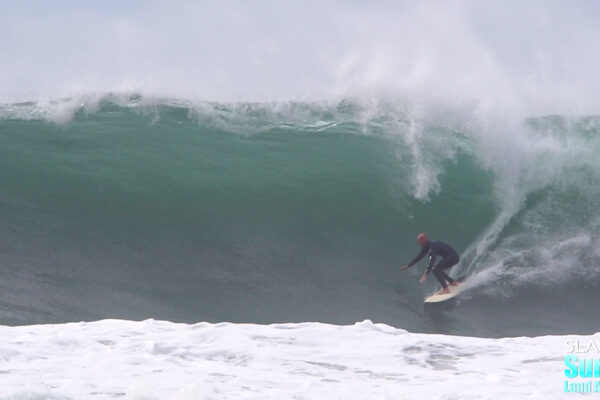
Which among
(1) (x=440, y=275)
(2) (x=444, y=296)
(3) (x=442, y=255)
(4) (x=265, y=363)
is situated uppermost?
(3) (x=442, y=255)

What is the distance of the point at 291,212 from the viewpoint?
1206 cm

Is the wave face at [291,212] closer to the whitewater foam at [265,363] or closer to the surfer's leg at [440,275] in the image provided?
the surfer's leg at [440,275]

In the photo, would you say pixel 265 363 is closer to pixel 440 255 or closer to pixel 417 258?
pixel 417 258

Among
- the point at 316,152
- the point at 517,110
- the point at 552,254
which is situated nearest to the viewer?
the point at 552,254

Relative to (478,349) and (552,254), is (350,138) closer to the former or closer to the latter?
(552,254)

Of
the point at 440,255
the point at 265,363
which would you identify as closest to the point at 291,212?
the point at 440,255

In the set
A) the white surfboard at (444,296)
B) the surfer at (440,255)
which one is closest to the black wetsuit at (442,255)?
the surfer at (440,255)

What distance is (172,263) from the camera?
10.4 metres

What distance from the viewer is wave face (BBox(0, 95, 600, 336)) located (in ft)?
32.5

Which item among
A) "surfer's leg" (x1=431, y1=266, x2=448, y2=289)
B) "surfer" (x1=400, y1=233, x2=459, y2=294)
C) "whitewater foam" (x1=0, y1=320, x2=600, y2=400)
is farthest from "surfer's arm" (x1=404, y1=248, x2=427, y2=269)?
"whitewater foam" (x1=0, y1=320, x2=600, y2=400)

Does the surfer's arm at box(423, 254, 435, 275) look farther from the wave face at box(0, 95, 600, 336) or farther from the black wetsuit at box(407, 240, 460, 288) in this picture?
the wave face at box(0, 95, 600, 336)

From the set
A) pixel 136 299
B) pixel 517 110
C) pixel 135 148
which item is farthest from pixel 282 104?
pixel 136 299

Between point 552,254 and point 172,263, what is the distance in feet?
17.0

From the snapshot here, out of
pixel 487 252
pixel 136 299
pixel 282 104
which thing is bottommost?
pixel 136 299
